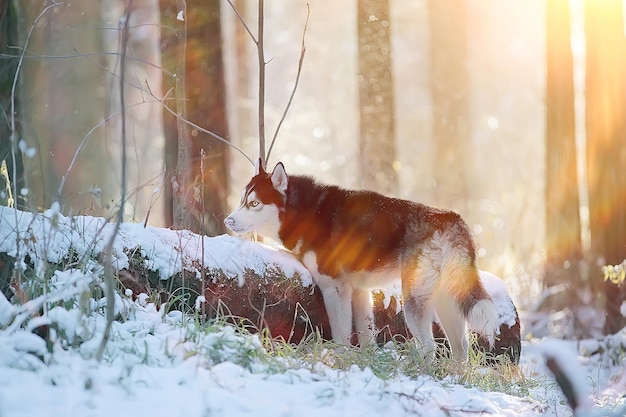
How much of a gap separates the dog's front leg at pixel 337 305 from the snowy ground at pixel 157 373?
1.49m

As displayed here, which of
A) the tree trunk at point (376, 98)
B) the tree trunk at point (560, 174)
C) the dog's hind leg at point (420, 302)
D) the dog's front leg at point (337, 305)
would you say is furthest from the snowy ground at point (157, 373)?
the tree trunk at point (376, 98)

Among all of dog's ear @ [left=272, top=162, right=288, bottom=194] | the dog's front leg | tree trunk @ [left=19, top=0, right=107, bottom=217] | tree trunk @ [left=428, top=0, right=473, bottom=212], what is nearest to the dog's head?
dog's ear @ [left=272, top=162, right=288, bottom=194]

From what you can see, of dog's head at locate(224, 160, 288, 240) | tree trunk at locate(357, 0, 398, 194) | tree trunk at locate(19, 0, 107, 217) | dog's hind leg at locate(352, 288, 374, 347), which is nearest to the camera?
dog's hind leg at locate(352, 288, 374, 347)

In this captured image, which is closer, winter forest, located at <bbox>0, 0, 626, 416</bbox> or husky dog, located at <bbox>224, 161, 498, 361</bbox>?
winter forest, located at <bbox>0, 0, 626, 416</bbox>

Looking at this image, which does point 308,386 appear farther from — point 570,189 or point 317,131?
point 317,131

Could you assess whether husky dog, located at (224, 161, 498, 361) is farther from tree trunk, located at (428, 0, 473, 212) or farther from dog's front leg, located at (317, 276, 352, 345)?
tree trunk, located at (428, 0, 473, 212)

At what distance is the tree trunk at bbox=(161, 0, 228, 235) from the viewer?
25.6ft

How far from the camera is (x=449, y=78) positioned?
19906 mm

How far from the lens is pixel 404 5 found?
22.6 meters

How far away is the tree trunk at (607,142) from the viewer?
381 inches

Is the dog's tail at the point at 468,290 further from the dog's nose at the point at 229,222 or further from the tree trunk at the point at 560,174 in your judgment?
the tree trunk at the point at 560,174

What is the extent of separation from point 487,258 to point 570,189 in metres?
3.36

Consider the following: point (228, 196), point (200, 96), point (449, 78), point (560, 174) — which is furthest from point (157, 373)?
point (449, 78)

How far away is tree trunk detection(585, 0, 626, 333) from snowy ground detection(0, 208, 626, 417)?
15.5ft
